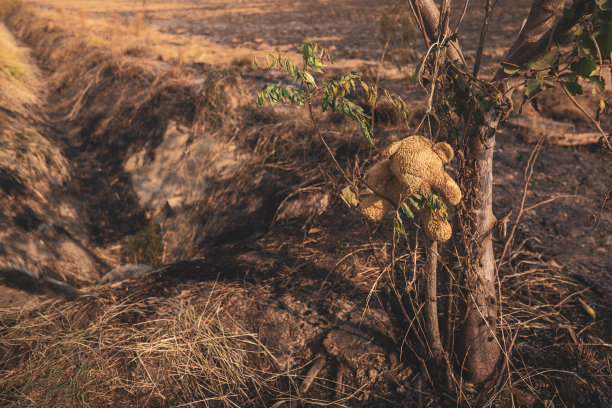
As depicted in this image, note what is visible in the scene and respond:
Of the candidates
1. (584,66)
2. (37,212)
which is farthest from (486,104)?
(37,212)

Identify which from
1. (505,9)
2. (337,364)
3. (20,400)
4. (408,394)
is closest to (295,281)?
(337,364)

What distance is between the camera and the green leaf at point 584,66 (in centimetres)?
97

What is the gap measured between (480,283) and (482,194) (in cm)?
38

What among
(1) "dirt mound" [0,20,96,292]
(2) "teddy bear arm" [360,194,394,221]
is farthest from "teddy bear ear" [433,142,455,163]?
(1) "dirt mound" [0,20,96,292]

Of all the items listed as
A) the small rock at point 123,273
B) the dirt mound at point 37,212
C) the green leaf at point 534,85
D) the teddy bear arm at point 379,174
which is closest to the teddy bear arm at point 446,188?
the teddy bear arm at point 379,174

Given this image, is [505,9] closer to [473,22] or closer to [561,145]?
[473,22]

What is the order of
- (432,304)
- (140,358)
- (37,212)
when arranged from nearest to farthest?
(432,304), (140,358), (37,212)

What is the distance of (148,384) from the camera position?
5.66 feet

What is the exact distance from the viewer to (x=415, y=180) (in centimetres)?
122

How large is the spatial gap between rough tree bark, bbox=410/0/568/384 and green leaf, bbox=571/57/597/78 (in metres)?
0.14

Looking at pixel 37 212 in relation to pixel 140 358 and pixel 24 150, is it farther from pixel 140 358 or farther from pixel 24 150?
pixel 140 358

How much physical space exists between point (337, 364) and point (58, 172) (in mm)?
3887

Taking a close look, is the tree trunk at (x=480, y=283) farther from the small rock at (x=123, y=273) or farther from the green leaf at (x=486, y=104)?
the small rock at (x=123, y=273)

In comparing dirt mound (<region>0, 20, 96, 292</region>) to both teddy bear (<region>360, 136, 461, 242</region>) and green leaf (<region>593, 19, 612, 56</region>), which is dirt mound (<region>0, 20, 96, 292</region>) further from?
green leaf (<region>593, 19, 612, 56</region>)
